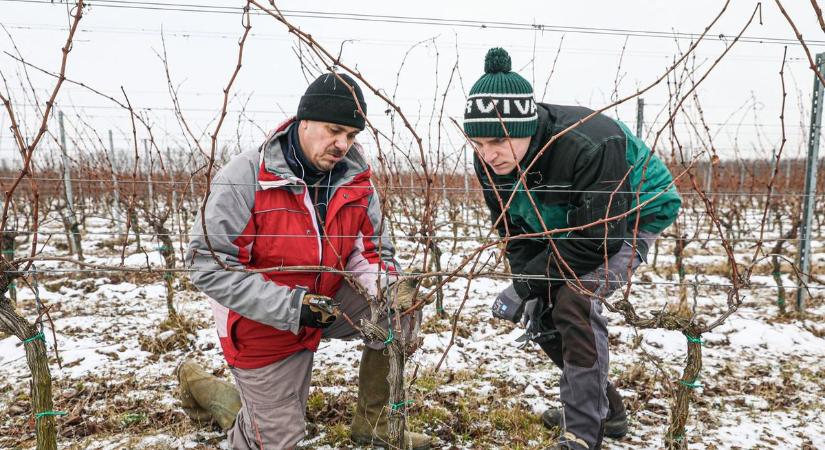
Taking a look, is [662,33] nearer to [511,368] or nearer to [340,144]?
[511,368]

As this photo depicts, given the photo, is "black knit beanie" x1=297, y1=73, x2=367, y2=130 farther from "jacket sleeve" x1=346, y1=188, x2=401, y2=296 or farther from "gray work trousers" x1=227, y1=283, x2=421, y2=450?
"gray work trousers" x1=227, y1=283, x2=421, y2=450

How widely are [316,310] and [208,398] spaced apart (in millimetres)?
993

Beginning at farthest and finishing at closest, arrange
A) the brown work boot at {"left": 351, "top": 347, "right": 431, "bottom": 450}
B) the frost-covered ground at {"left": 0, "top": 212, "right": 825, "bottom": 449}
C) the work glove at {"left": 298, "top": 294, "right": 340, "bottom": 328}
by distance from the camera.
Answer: the frost-covered ground at {"left": 0, "top": 212, "right": 825, "bottom": 449}, the brown work boot at {"left": 351, "top": 347, "right": 431, "bottom": 450}, the work glove at {"left": 298, "top": 294, "right": 340, "bottom": 328}

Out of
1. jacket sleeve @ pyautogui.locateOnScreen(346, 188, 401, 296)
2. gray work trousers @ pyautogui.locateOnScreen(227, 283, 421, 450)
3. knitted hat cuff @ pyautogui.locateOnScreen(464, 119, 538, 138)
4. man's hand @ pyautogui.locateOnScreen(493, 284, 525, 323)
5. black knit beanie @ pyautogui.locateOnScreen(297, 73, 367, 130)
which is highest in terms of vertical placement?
black knit beanie @ pyautogui.locateOnScreen(297, 73, 367, 130)

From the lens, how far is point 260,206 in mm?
1874

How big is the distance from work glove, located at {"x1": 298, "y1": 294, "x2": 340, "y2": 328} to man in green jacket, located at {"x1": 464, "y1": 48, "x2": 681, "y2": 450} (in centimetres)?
69

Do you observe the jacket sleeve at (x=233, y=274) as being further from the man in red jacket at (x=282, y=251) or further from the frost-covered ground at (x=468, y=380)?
the frost-covered ground at (x=468, y=380)

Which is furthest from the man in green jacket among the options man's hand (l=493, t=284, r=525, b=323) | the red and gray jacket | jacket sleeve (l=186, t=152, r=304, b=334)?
jacket sleeve (l=186, t=152, r=304, b=334)

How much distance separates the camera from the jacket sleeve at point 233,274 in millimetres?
1746

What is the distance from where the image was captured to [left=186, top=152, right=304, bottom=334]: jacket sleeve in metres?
1.75

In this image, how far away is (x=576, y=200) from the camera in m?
1.95

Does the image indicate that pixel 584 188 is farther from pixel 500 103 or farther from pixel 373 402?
pixel 373 402

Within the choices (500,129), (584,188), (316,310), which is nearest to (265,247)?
(316,310)

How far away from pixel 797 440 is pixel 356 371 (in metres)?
2.26
